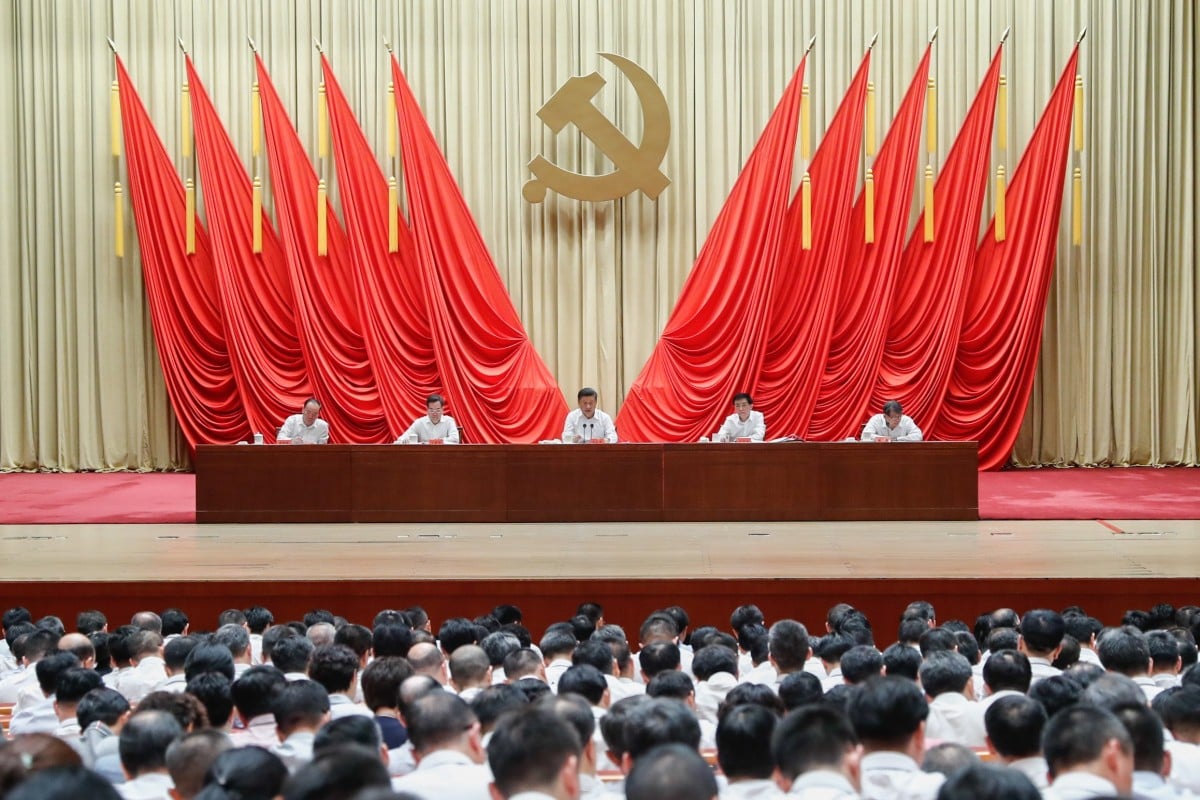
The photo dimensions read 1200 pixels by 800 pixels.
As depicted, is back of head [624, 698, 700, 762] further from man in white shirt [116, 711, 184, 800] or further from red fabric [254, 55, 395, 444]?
red fabric [254, 55, 395, 444]

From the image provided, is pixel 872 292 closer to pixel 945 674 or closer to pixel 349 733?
pixel 945 674

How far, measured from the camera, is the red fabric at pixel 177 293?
10773 millimetres

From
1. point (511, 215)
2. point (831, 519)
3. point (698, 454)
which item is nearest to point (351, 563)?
point (698, 454)

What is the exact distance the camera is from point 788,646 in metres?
3.83

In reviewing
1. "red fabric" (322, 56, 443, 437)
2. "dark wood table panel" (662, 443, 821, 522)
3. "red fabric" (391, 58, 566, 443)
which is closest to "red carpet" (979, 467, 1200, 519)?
"dark wood table panel" (662, 443, 821, 522)

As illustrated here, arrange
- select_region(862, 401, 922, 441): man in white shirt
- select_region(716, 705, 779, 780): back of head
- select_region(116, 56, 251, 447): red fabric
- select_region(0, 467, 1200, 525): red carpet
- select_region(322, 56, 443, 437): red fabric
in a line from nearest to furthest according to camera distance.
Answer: select_region(716, 705, 779, 780): back of head < select_region(0, 467, 1200, 525): red carpet < select_region(862, 401, 922, 441): man in white shirt < select_region(322, 56, 443, 437): red fabric < select_region(116, 56, 251, 447): red fabric

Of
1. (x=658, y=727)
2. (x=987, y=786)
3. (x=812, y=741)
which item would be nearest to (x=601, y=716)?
(x=658, y=727)

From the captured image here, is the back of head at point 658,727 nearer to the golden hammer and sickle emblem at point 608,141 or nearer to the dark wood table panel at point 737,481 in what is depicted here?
the dark wood table panel at point 737,481

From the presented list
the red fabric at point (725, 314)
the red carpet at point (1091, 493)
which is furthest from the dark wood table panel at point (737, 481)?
the red fabric at point (725, 314)

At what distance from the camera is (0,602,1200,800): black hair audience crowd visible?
2.17 meters

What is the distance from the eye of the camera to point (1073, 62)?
10.4 meters

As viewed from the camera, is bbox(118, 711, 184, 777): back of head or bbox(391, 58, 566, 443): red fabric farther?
bbox(391, 58, 566, 443): red fabric

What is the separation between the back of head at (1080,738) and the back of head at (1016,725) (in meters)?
0.29

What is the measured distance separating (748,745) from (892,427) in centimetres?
620
